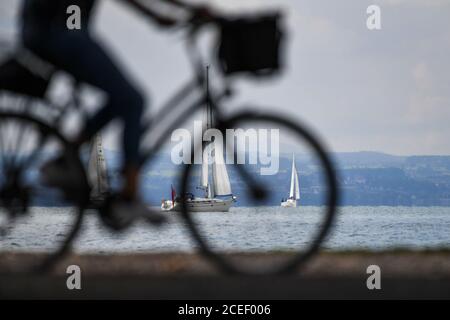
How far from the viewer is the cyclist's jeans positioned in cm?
430

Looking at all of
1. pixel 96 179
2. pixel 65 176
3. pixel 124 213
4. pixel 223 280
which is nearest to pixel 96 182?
pixel 96 179

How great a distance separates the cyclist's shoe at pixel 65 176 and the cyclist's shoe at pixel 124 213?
163 millimetres

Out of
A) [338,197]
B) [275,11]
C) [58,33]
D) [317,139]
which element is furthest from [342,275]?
[58,33]

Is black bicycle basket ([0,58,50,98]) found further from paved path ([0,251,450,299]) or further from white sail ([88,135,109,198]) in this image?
paved path ([0,251,450,299])

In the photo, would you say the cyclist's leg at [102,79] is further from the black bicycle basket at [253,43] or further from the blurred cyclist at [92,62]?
the black bicycle basket at [253,43]

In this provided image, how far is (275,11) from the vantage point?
4.51 m

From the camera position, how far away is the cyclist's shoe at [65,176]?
15.0 ft

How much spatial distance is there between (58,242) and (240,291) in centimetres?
116

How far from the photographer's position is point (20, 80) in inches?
176

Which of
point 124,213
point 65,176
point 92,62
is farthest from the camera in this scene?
point 65,176

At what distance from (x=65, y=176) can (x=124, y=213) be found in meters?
0.45

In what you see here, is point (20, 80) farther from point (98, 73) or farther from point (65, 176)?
point (65, 176)

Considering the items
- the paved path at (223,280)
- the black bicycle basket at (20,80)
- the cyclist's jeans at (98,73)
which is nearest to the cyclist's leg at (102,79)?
the cyclist's jeans at (98,73)
